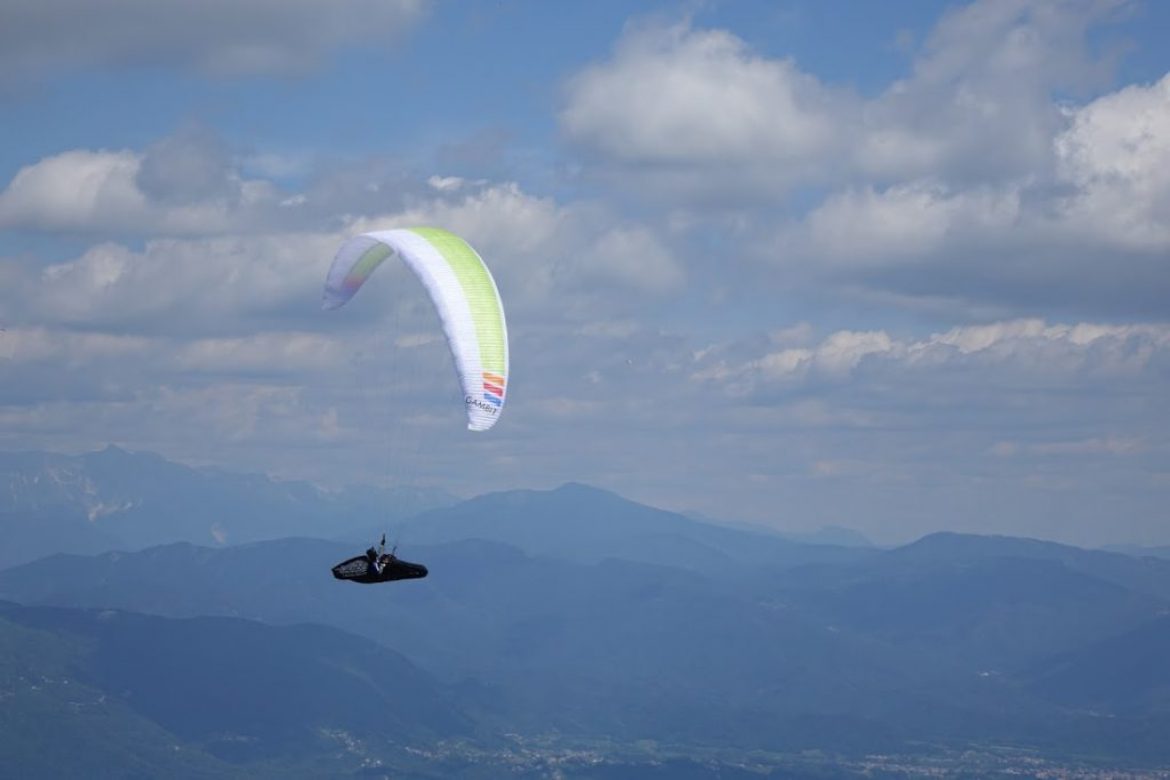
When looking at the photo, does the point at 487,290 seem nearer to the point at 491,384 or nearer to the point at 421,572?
the point at 491,384

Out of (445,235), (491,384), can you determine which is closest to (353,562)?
(491,384)

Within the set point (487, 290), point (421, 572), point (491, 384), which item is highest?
point (487, 290)

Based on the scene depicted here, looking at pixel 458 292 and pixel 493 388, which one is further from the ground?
pixel 458 292

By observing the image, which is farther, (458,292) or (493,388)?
(458,292)

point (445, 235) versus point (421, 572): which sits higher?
point (445, 235)
